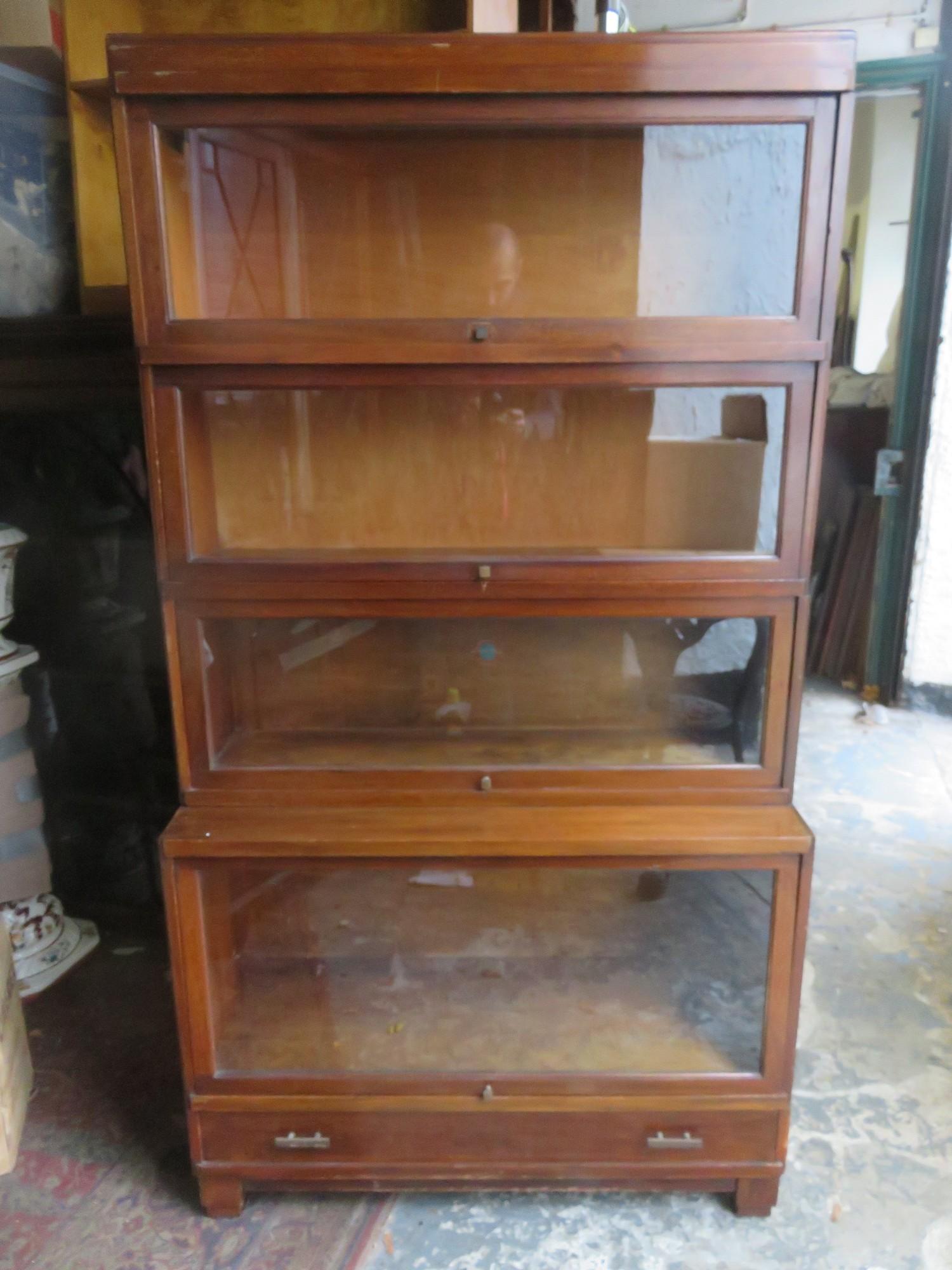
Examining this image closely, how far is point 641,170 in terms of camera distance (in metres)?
1.15

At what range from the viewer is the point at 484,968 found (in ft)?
4.63

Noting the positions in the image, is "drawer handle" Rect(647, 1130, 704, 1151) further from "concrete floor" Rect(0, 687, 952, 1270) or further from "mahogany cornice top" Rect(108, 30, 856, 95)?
"mahogany cornice top" Rect(108, 30, 856, 95)

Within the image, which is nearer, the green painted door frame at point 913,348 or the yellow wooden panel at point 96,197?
the yellow wooden panel at point 96,197

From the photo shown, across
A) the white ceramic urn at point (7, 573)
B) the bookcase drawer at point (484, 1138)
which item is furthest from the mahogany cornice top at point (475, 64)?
the bookcase drawer at point (484, 1138)

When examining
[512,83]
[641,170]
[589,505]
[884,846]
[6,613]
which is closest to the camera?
[512,83]

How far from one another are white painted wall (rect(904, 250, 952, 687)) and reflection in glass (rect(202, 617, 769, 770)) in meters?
1.94

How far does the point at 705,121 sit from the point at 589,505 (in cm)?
48

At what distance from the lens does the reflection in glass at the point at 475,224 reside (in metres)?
1.09

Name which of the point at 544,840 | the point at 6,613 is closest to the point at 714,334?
the point at 544,840

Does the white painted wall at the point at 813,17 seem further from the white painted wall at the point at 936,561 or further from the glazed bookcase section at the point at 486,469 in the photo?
the glazed bookcase section at the point at 486,469

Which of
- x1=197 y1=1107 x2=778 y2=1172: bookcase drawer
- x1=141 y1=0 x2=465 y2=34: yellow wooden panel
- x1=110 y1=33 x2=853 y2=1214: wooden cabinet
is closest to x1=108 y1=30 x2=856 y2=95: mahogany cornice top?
x1=110 y1=33 x2=853 y2=1214: wooden cabinet

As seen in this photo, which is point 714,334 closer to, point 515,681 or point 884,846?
point 515,681

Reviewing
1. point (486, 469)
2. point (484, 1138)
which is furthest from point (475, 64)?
point (484, 1138)

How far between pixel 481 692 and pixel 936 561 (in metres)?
2.11
